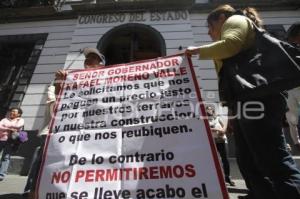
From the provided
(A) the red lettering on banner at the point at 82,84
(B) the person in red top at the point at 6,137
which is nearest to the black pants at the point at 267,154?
(A) the red lettering on banner at the point at 82,84

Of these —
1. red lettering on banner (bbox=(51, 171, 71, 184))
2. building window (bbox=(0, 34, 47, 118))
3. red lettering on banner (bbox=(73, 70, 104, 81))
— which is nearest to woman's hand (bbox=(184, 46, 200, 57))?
red lettering on banner (bbox=(73, 70, 104, 81))

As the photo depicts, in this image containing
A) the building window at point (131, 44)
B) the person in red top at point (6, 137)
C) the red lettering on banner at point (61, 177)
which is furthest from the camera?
the building window at point (131, 44)

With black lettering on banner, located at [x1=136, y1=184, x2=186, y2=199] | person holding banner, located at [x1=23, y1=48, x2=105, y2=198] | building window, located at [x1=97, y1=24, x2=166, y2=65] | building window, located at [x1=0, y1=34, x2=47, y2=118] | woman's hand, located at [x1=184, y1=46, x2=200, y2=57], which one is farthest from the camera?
building window, located at [x1=97, y1=24, x2=166, y2=65]

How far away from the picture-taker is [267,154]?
222cm

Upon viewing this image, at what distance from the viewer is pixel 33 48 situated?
10.7 m

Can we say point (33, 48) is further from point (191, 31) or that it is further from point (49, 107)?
point (49, 107)

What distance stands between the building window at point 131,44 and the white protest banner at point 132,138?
6761mm

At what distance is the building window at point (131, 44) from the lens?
990 cm

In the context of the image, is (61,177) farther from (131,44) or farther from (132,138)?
(131,44)

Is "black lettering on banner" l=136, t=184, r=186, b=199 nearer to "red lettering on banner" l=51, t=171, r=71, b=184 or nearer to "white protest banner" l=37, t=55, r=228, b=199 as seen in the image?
"white protest banner" l=37, t=55, r=228, b=199

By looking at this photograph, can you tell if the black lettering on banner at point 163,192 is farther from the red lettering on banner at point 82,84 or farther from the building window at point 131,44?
the building window at point 131,44

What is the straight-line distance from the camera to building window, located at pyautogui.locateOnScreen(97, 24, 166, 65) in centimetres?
990

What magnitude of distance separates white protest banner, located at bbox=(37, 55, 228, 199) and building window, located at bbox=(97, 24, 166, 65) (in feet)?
22.2

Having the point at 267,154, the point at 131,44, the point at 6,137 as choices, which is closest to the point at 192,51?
the point at 267,154
